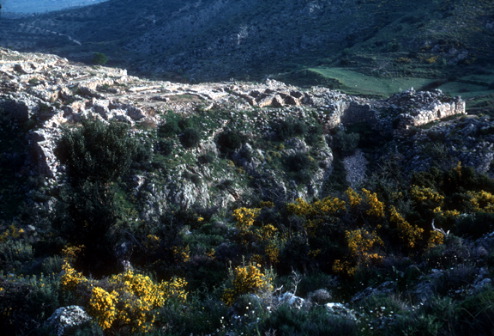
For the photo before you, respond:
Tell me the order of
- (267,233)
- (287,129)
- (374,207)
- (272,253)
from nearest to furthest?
(272,253), (267,233), (374,207), (287,129)

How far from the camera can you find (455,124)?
20.7 meters

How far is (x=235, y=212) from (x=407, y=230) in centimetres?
464

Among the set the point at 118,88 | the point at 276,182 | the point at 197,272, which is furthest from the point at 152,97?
the point at 197,272

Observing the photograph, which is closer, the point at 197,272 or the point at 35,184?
the point at 197,272

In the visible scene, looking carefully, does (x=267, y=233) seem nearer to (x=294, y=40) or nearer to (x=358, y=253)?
(x=358, y=253)

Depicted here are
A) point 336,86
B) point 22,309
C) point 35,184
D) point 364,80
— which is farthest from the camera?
point 364,80

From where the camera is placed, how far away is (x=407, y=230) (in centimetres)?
825

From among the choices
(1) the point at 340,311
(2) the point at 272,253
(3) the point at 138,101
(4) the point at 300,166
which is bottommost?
(4) the point at 300,166

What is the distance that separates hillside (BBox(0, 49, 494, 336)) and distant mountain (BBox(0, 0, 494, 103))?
469 inches

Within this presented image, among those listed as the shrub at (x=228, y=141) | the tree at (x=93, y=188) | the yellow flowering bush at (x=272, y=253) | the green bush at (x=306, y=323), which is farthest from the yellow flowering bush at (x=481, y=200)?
the shrub at (x=228, y=141)

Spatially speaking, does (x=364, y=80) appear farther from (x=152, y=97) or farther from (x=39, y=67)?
(x=39, y=67)

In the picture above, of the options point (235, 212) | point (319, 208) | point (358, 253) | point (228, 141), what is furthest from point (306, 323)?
point (228, 141)

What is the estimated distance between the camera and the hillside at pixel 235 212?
515 centimetres

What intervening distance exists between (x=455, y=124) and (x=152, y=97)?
59.8 ft
